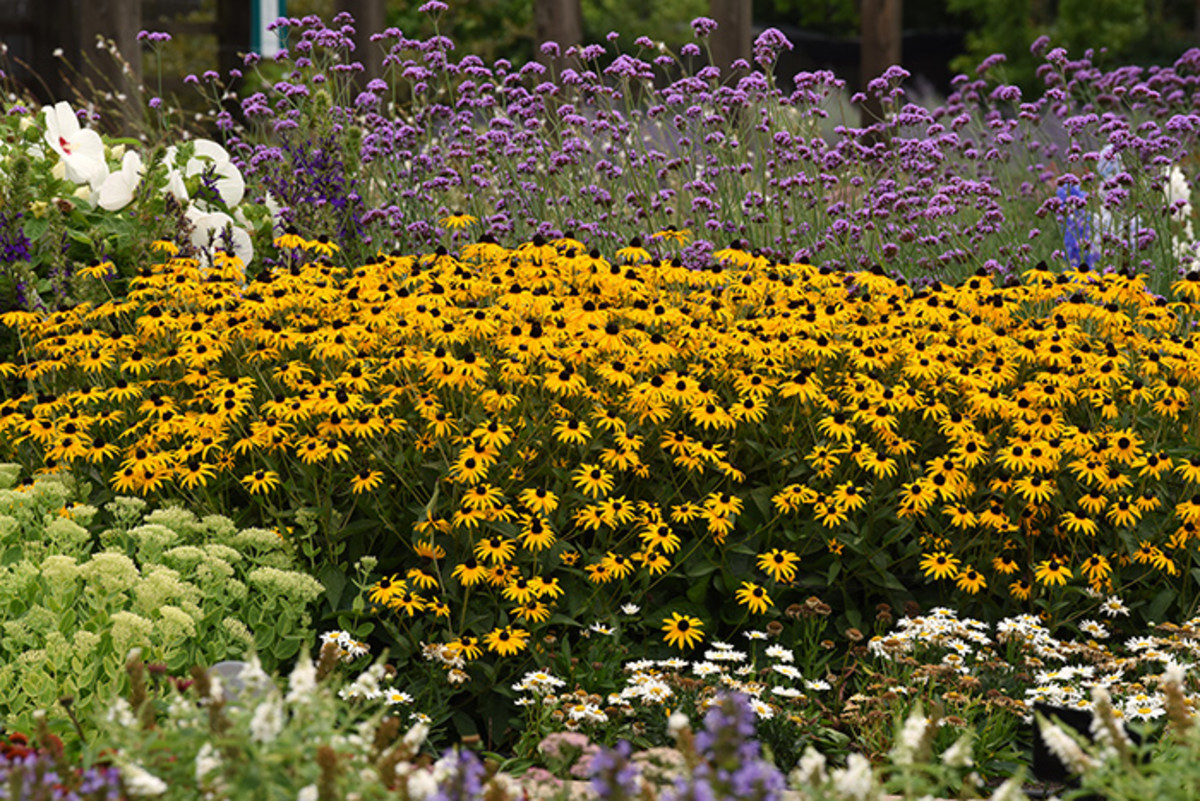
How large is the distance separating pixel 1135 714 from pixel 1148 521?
0.92 m

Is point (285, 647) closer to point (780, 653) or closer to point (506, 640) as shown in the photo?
point (506, 640)

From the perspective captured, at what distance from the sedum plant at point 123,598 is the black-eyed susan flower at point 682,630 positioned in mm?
1002

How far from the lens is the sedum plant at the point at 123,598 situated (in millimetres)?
3285

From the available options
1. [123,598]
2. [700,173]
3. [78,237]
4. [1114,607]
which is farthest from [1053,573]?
[78,237]

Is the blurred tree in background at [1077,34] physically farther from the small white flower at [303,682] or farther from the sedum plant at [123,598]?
the small white flower at [303,682]

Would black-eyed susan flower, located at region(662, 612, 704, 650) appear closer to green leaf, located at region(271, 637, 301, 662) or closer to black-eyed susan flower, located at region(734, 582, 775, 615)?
black-eyed susan flower, located at region(734, 582, 775, 615)

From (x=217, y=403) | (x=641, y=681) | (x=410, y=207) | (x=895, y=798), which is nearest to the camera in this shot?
(x=895, y=798)

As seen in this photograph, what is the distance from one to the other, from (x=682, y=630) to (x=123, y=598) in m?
1.52

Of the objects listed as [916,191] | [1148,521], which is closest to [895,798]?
[1148,521]

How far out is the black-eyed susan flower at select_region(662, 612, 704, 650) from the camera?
391 cm

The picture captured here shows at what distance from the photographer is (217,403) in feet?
13.7

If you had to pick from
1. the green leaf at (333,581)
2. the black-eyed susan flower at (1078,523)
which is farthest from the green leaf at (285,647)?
the black-eyed susan flower at (1078,523)

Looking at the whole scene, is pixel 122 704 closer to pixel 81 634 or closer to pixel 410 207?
pixel 81 634

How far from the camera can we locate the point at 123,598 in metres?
3.61
